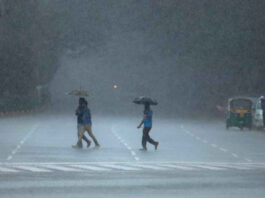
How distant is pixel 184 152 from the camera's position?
86.5ft

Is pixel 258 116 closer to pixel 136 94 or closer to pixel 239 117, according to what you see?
pixel 239 117

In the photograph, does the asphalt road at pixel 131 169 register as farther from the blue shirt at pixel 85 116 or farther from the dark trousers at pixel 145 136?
the blue shirt at pixel 85 116

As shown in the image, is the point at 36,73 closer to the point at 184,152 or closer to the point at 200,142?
the point at 200,142

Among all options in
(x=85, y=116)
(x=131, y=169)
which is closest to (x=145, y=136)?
(x=85, y=116)

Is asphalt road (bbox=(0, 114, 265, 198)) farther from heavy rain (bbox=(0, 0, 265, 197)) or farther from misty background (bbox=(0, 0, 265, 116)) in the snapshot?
misty background (bbox=(0, 0, 265, 116))

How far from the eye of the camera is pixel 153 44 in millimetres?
76938

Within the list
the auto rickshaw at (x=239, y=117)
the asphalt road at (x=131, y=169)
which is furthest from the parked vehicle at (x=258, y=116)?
the asphalt road at (x=131, y=169)

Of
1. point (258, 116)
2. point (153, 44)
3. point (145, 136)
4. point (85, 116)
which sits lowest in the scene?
point (145, 136)

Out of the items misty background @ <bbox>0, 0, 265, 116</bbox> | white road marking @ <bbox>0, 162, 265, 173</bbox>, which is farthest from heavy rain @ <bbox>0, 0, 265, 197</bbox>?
misty background @ <bbox>0, 0, 265, 116</bbox>

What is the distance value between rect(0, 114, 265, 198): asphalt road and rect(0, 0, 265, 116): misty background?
110ft

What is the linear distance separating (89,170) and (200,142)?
14559 mm

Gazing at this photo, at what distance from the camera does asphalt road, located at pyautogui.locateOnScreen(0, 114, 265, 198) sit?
14.2 metres

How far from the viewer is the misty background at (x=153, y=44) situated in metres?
64.6

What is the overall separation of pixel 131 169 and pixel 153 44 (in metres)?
58.3
